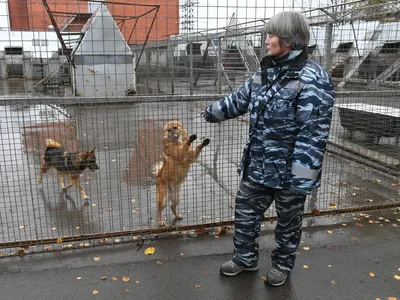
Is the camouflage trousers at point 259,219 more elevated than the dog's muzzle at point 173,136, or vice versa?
the dog's muzzle at point 173,136

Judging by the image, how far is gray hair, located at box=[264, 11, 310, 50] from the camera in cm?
271

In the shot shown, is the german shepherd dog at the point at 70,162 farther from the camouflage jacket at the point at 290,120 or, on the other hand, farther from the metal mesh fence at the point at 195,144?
the camouflage jacket at the point at 290,120

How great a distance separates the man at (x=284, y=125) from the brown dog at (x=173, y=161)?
117cm

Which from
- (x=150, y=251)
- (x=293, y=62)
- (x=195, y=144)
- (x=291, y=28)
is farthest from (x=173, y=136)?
(x=291, y=28)

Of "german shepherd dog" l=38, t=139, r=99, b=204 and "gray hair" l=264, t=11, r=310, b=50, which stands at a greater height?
"gray hair" l=264, t=11, r=310, b=50

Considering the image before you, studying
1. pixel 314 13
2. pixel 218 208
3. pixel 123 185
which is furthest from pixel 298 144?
pixel 314 13

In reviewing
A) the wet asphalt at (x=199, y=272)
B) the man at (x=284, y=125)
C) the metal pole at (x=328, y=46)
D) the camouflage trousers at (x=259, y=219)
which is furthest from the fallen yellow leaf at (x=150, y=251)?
the metal pole at (x=328, y=46)

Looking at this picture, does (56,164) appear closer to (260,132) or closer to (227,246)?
(227,246)

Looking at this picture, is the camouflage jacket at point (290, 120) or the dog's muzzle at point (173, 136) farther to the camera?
the dog's muzzle at point (173, 136)

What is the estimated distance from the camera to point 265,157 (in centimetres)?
296

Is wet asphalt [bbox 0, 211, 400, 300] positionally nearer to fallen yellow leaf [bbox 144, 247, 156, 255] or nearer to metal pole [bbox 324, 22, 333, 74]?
fallen yellow leaf [bbox 144, 247, 156, 255]

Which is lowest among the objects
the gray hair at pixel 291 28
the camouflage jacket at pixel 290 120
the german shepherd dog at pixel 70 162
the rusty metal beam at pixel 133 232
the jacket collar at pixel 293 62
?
the rusty metal beam at pixel 133 232

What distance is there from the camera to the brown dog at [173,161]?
14.3ft

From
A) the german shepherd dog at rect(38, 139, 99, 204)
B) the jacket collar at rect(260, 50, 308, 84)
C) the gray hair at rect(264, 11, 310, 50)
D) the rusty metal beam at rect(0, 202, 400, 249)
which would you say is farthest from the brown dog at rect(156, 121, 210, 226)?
the gray hair at rect(264, 11, 310, 50)
